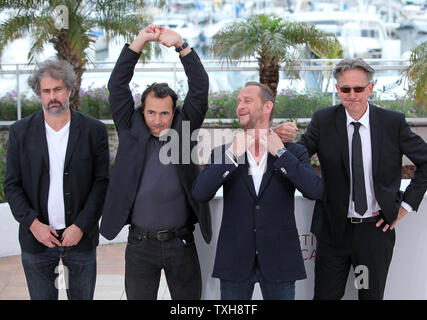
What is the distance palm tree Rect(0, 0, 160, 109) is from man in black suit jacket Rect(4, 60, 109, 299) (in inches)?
175

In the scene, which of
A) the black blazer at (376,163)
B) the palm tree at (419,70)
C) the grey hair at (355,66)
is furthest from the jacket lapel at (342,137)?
the palm tree at (419,70)

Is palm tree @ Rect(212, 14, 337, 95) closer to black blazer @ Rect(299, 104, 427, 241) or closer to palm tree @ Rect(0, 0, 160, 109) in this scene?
palm tree @ Rect(0, 0, 160, 109)

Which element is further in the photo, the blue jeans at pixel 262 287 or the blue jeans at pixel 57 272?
the blue jeans at pixel 57 272

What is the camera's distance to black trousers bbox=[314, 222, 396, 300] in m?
3.21

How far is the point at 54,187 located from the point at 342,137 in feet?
5.78

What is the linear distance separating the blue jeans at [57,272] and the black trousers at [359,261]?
56.3 inches

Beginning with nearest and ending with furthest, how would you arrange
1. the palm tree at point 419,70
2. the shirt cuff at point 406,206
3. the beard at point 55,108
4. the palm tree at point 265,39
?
the beard at point 55,108 → the shirt cuff at point 406,206 → the palm tree at point 419,70 → the palm tree at point 265,39

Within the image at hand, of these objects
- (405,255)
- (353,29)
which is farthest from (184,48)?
(353,29)

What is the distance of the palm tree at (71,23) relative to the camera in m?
7.45

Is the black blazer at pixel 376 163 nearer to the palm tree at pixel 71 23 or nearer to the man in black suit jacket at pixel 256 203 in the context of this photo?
the man in black suit jacket at pixel 256 203

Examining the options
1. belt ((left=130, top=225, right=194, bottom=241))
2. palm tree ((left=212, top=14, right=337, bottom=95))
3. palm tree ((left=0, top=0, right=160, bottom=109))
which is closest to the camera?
belt ((left=130, top=225, right=194, bottom=241))

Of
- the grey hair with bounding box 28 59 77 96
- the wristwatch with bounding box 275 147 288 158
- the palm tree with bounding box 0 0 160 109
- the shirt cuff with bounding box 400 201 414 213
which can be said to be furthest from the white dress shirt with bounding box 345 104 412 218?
the palm tree with bounding box 0 0 160 109

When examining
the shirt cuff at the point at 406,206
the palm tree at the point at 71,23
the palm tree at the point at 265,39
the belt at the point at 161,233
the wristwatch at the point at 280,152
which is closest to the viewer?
the wristwatch at the point at 280,152
